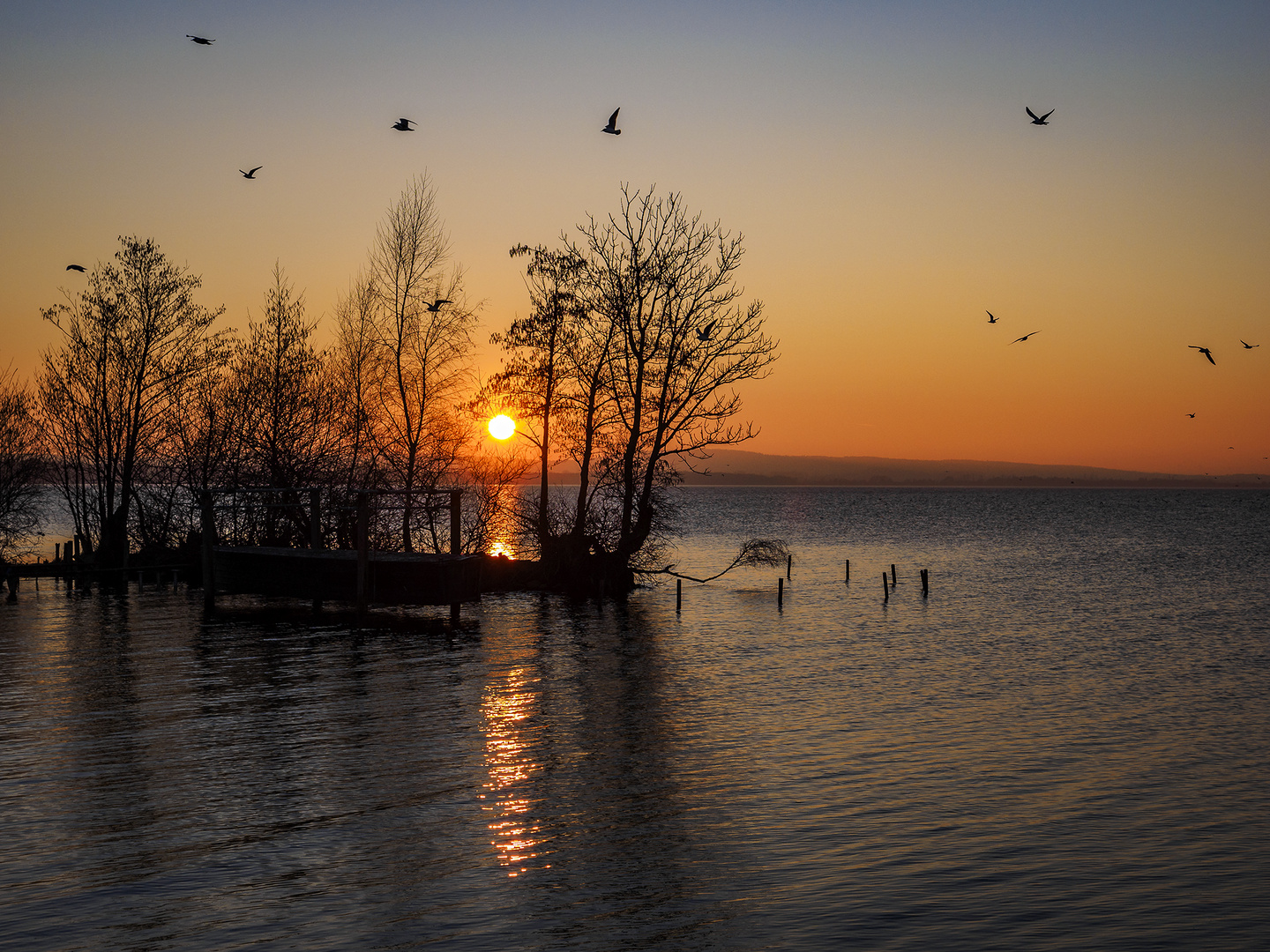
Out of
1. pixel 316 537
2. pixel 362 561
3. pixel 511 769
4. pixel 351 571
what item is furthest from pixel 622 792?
pixel 316 537

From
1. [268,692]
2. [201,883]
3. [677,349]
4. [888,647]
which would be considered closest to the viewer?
[201,883]

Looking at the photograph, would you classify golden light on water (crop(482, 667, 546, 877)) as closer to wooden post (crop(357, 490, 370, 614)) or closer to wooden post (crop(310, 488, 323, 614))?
wooden post (crop(357, 490, 370, 614))

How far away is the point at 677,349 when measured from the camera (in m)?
43.0

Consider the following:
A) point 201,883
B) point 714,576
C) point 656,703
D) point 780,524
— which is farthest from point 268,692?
point 780,524

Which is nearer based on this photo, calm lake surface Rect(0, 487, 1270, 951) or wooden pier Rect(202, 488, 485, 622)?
calm lake surface Rect(0, 487, 1270, 951)

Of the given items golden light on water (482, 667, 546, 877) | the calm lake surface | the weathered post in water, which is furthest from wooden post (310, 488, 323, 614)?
golden light on water (482, 667, 546, 877)

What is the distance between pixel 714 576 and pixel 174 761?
151 feet

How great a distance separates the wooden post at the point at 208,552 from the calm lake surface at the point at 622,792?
315 cm

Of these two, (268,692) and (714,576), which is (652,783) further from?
(714,576)

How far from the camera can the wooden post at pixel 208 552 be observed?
35.1 m

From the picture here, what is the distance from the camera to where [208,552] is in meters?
36.2

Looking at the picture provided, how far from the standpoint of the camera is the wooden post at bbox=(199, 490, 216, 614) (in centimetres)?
3513

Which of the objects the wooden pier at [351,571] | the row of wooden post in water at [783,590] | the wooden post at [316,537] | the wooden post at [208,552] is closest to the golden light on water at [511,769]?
the wooden pier at [351,571]

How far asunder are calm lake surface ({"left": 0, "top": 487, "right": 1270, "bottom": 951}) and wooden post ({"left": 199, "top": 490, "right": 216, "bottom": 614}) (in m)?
3.15
